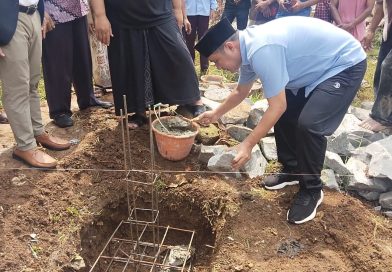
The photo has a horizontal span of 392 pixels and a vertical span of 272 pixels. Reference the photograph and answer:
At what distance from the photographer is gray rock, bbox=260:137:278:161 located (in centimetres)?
399

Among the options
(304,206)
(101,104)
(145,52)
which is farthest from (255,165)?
(101,104)

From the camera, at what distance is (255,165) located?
3787 mm

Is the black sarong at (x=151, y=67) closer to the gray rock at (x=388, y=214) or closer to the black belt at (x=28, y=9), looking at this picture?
the black belt at (x=28, y=9)

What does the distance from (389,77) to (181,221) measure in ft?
8.72

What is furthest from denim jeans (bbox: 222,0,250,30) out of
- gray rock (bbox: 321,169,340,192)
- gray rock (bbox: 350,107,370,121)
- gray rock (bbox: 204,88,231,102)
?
gray rock (bbox: 321,169,340,192)

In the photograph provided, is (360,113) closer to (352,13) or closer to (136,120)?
(352,13)

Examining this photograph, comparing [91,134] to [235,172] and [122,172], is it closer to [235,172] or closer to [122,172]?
[122,172]

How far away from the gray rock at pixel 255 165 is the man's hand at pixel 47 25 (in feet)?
7.24

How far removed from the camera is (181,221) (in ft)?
12.5

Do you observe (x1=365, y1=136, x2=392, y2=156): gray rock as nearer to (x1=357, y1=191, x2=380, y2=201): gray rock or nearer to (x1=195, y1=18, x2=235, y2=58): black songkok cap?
(x1=357, y1=191, x2=380, y2=201): gray rock

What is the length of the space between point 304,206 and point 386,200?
32.1 inches

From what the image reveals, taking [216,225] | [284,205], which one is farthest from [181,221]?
[284,205]

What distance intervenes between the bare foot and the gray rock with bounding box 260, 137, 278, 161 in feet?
3.82

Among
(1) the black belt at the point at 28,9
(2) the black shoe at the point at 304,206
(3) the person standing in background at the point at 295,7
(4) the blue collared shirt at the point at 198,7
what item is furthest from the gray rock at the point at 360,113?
→ (1) the black belt at the point at 28,9
